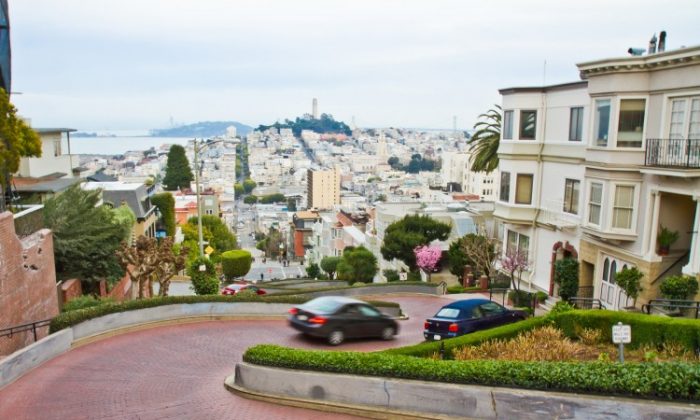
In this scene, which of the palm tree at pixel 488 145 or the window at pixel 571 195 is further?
the palm tree at pixel 488 145

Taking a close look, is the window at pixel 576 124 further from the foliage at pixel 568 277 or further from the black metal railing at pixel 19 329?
the black metal railing at pixel 19 329

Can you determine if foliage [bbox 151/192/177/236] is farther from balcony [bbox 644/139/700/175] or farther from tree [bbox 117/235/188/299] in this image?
balcony [bbox 644/139/700/175]

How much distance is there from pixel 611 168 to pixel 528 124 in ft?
21.5

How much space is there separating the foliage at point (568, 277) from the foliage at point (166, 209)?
39.6 metres

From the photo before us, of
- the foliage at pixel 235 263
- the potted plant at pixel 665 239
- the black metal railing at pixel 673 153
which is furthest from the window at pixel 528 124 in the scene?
the foliage at pixel 235 263

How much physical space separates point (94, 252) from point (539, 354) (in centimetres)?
1803

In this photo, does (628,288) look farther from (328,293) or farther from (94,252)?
(94,252)

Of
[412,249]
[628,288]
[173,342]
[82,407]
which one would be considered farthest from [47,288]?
[412,249]

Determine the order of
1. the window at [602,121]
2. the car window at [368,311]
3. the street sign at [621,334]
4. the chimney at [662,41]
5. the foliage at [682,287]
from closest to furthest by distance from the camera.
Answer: the street sign at [621,334] < the car window at [368,311] < the foliage at [682,287] < the window at [602,121] < the chimney at [662,41]

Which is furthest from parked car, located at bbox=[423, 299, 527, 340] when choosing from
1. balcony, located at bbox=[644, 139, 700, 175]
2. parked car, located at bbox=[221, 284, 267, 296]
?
parked car, located at bbox=[221, 284, 267, 296]

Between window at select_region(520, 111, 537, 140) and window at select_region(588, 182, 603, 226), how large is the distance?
5.36m

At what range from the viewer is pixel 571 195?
23.8m

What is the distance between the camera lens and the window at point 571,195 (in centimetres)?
2353

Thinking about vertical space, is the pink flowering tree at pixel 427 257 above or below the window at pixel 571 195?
below
